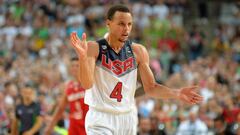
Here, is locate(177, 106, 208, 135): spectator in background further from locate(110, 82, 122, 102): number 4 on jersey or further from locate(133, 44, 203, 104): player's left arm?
locate(110, 82, 122, 102): number 4 on jersey

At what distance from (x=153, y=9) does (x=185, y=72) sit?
4145 mm

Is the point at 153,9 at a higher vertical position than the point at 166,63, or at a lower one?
higher

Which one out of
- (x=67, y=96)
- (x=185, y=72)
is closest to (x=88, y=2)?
(x=185, y=72)

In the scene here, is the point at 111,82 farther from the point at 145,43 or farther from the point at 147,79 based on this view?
the point at 145,43

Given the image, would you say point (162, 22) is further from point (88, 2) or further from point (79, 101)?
point (79, 101)

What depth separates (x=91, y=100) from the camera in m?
8.19

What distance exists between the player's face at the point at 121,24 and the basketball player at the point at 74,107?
8.04 feet

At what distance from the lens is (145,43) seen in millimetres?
21359

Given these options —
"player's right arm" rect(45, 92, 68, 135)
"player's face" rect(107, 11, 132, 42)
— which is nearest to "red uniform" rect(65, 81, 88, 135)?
"player's right arm" rect(45, 92, 68, 135)

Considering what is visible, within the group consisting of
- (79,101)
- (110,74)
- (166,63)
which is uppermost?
(110,74)

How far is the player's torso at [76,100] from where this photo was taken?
34.3 feet

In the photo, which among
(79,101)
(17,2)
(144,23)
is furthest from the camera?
(17,2)

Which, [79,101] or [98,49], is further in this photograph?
[79,101]

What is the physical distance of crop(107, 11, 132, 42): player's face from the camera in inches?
314
